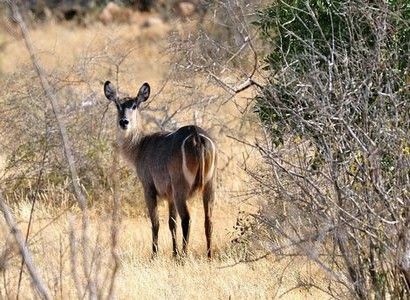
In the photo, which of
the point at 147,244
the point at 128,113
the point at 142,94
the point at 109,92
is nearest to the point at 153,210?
the point at 147,244

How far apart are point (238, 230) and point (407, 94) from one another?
4132 millimetres

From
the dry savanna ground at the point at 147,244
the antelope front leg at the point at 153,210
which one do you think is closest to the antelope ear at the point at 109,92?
the dry savanna ground at the point at 147,244

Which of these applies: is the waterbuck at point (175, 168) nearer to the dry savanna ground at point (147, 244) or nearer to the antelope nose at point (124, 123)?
the antelope nose at point (124, 123)

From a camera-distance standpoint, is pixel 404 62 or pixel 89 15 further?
pixel 89 15

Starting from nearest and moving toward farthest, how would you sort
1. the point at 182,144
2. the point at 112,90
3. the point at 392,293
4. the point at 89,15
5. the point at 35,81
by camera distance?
the point at 392,293, the point at 182,144, the point at 112,90, the point at 35,81, the point at 89,15

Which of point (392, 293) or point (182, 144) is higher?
point (182, 144)

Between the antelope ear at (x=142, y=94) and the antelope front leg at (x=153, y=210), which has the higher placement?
the antelope ear at (x=142, y=94)

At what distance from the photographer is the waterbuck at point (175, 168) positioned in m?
9.74

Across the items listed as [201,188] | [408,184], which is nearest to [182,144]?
[201,188]

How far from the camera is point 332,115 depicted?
5.46m

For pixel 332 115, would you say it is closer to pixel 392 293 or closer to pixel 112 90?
pixel 392 293

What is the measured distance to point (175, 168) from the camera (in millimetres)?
9977

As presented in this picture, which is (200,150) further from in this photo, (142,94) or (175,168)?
(142,94)

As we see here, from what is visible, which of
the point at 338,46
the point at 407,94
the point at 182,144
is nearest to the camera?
the point at 407,94
